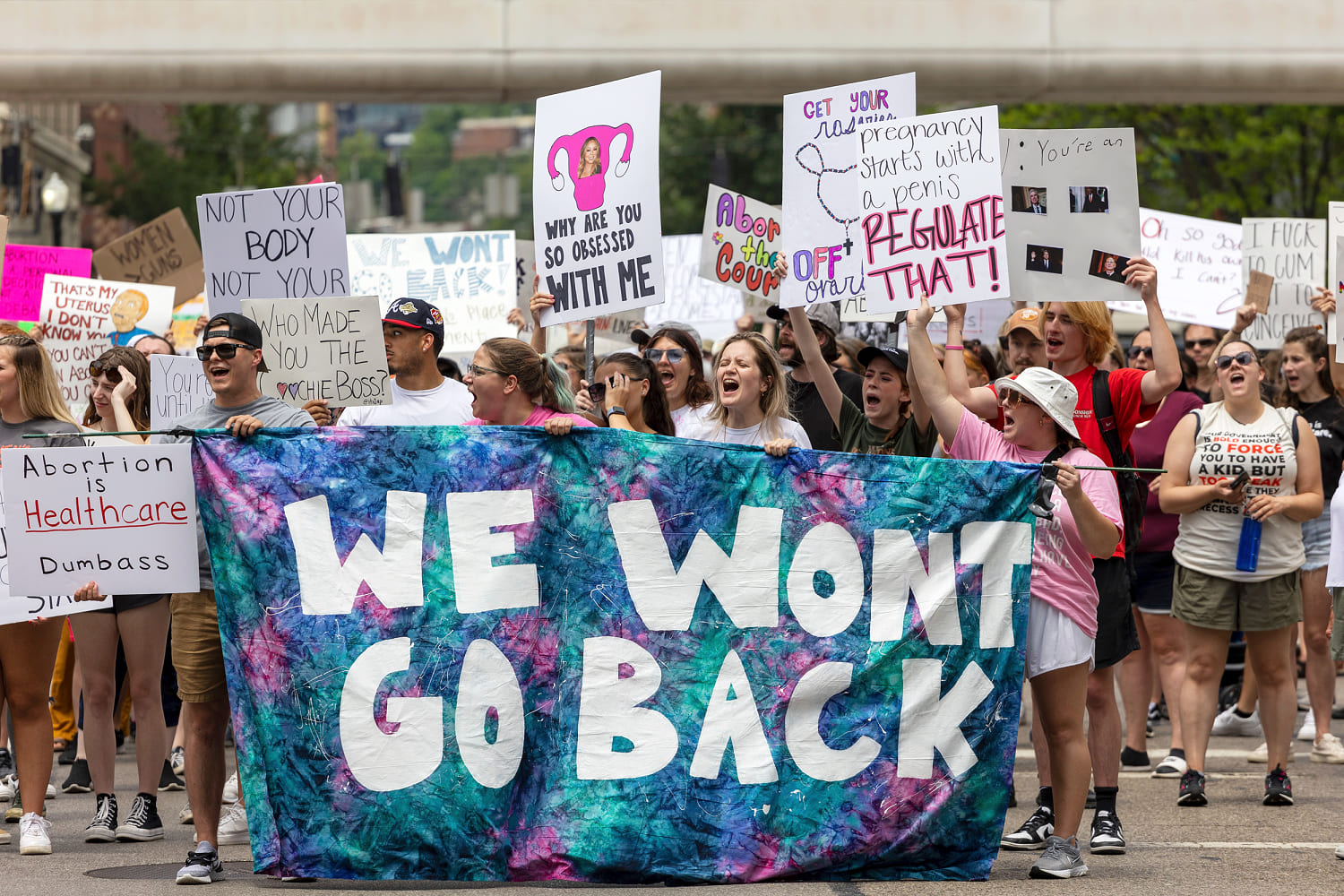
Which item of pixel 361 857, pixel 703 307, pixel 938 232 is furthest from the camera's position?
pixel 703 307

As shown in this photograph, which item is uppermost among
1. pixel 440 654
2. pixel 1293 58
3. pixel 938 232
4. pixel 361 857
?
pixel 1293 58

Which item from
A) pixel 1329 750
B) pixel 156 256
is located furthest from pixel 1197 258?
pixel 156 256

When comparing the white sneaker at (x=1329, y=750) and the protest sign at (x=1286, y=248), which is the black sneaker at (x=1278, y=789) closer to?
the white sneaker at (x=1329, y=750)

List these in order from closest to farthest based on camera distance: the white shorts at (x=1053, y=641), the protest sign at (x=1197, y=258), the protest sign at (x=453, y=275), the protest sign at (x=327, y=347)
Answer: the white shorts at (x=1053, y=641), the protest sign at (x=327, y=347), the protest sign at (x=453, y=275), the protest sign at (x=1197, y=258)

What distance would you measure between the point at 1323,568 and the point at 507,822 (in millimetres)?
5406

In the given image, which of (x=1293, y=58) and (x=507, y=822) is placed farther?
(x=1293, y=58)

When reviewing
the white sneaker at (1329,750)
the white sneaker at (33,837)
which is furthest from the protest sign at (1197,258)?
the white sneaker at (33,837)

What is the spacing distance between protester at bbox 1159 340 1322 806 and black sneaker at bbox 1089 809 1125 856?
1.35m

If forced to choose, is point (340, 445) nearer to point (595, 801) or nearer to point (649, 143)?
point (595, 801)

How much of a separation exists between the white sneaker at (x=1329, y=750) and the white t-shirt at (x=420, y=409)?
15.7ft

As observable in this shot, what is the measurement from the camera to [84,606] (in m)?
6.63

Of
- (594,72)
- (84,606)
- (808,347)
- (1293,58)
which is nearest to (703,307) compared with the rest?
(594,72)

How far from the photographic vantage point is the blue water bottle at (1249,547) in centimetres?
807

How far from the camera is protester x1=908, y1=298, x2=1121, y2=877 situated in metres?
6.22
